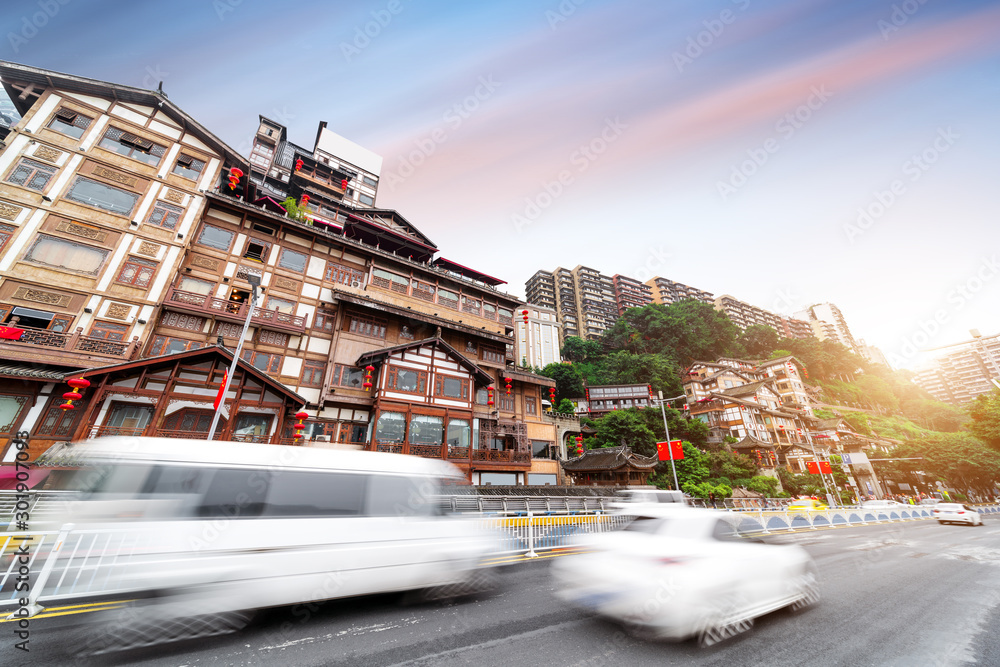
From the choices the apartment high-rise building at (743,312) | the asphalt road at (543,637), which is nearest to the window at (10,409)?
the asphalt road at (543,637)

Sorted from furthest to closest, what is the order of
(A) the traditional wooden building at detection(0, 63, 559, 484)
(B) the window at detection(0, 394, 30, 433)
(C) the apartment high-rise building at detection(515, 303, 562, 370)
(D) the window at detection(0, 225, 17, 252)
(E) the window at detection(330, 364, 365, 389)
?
(C) the apartment high-rise building at detection(515, 303, 562, 370), (E) the window at detection(330, 364, 365, 389), (D) the window at detection(0, 225, 17, 252), (A) the traditional wooden building at detection(0, 63, 559, 484), (B) the window at detection(0, 394, 30, 433)

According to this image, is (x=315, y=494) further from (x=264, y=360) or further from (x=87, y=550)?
(x=264, y=360)

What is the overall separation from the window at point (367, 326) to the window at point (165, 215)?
1010 cm

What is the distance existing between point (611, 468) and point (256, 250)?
97.1 feet

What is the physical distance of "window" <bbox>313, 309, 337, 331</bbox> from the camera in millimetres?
20938

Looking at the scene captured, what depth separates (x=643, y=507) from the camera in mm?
5445

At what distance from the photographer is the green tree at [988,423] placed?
42156mm

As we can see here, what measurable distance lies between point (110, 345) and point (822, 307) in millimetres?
178969

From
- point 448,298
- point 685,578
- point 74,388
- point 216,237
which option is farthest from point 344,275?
point 685,578

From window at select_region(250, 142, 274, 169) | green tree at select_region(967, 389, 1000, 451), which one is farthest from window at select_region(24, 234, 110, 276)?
green tree at select_region(967, 389, 1000, 451)

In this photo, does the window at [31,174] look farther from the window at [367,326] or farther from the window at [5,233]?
the window at [367,326]

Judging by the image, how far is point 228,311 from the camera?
18672mm

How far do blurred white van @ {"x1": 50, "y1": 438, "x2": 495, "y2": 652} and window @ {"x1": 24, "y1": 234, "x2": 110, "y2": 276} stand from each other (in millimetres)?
17860

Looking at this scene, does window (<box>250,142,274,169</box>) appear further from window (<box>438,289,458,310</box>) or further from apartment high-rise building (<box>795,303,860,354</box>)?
apartment high-rise building (<box>795,303,860,354</box>)
